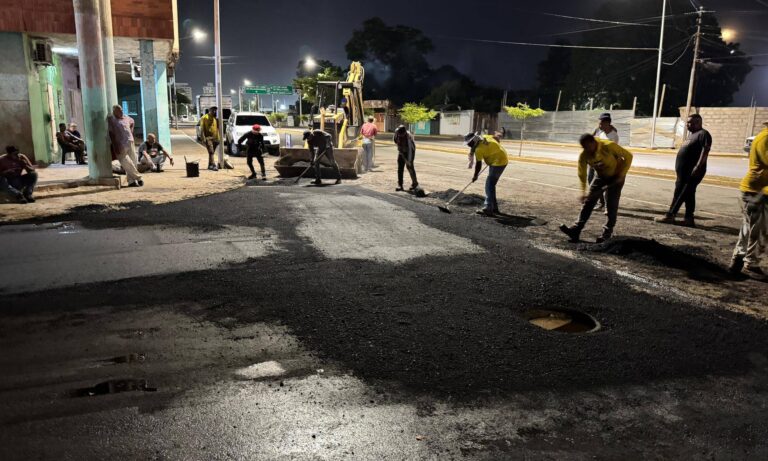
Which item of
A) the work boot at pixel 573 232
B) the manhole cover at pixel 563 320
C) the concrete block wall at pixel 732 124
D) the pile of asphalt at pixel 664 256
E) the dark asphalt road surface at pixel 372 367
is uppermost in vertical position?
the concrete block wall at pixel 732 124

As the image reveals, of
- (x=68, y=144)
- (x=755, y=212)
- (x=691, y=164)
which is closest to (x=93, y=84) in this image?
(x=68, y=144)

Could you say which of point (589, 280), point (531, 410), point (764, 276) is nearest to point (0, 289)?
point (531, 410)

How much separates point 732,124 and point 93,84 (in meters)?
32.1

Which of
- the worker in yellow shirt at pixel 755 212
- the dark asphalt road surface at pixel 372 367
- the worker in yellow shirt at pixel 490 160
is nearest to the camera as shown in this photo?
the dark asphalt road surface at pixel 372 367

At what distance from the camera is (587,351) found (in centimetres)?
395

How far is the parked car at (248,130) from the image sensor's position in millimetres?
21734

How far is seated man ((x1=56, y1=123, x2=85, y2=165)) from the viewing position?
51.9 ft

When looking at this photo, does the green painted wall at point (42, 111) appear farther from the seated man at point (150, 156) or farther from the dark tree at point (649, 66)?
the dark tree at point (649, 66)

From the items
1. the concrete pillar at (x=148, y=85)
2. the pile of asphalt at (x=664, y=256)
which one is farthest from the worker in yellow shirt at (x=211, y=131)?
the pile of asphalt at (x=664, y=256)

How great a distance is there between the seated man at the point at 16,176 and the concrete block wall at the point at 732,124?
3160 centimetres

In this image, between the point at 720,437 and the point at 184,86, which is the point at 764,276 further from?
the point at 184,86

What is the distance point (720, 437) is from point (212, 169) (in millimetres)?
15408

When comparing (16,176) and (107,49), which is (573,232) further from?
(107,49)

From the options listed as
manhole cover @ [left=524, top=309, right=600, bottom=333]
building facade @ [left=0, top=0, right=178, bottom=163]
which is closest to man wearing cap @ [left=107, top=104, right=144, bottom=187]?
building facade @ [left=0, top=0, right=178, bottom=163]
